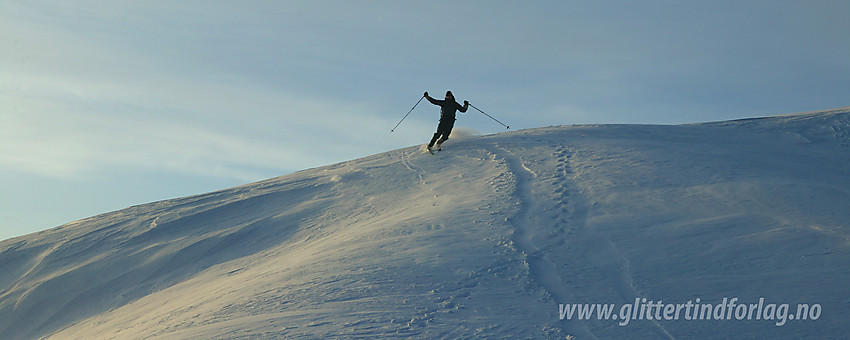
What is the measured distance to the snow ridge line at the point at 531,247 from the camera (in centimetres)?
771

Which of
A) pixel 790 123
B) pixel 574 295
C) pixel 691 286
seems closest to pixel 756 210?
pixel 691 286

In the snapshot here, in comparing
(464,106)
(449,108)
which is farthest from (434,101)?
(464,106)

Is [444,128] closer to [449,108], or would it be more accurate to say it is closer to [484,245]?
[449,108]

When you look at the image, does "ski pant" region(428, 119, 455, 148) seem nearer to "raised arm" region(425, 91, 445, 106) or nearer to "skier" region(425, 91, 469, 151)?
"skier" region(425, 91, 469, 151)

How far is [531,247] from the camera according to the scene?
9.12 meters

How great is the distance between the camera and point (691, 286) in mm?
7664

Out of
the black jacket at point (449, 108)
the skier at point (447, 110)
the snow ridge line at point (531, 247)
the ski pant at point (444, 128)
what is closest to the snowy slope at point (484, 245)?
the snow ridge line at point (531, 247)

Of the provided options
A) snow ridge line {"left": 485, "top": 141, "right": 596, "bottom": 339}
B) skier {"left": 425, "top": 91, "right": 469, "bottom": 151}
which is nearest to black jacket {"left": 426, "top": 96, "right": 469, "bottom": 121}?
skier {"left": 425, "top": 91, "right": 469, "bottom": 151}

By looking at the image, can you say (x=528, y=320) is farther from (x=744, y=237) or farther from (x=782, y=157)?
(x=782, y=157)

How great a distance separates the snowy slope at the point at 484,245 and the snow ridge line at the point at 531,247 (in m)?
0.04

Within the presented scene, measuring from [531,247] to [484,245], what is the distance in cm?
66

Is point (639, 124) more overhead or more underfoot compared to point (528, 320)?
more overhead

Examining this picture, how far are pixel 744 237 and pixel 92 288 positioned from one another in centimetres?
1169

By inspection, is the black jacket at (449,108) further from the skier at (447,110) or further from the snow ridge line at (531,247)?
the snow ridge line at (531,247)
